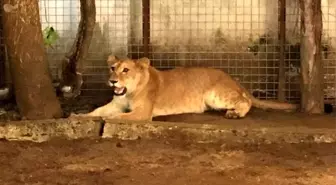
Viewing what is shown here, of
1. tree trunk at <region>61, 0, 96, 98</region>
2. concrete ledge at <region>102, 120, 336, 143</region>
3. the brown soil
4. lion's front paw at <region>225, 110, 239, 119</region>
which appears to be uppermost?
tree trunk at <region>61, 0, 96, 98</region>

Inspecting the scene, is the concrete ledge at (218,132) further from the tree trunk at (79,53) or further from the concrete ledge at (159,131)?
the tree trunk at (79,53)

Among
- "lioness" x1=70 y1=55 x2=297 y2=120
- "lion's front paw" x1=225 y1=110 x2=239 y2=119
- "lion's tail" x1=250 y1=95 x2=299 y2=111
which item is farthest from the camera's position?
"lion's tail" x1=250 y1=95 x2=299 y2=111

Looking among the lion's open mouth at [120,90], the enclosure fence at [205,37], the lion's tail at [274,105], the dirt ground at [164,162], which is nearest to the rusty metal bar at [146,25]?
the enclosure fence at [205,37]

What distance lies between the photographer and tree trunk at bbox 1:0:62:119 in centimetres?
538

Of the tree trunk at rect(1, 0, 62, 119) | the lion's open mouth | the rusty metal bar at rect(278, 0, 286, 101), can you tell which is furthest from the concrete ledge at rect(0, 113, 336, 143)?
the rusty metal bar at rect(278, 0, 286, 101)

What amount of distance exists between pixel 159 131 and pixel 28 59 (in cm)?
112

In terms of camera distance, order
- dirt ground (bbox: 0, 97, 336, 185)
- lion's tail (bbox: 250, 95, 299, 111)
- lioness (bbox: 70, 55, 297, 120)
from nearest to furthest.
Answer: dirt ground (bbox: 0, 97, 336, 185) → lioness (bbox: 70, 55, 297, 120) → lion's tail (bbox: 250, 95, 299, 111)

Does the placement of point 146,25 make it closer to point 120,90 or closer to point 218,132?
point 120,90

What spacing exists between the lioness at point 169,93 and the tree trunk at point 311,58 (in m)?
0.19

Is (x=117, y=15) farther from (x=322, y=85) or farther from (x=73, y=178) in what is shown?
(x=73, y=178)

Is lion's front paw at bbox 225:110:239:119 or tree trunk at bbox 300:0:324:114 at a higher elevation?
tree trunk at bbox 300:0:324:114

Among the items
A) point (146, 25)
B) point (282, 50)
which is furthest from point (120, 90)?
point (282, 50)

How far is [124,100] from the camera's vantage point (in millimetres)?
6070

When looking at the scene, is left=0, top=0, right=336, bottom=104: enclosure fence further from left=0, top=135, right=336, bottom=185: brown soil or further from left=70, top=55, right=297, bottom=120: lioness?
left=0, top=135, right=336, bottom=185: brown soil
